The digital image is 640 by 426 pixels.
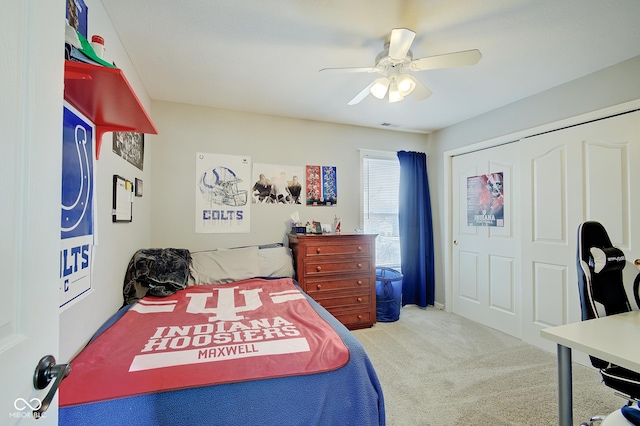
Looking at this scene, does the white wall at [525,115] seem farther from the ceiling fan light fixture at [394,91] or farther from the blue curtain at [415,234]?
the ceiling fan light fixture at [394,91]

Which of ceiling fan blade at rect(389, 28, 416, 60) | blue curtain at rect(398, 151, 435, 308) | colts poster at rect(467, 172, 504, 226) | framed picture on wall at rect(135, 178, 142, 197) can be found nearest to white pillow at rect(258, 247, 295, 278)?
framed picture on wall at rect(135, 178, 142, 197)

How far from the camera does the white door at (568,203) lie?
2082mm

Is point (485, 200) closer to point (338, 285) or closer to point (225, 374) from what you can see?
point (338, 285)

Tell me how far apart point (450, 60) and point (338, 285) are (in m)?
2.23

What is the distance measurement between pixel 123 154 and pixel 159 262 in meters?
0.90

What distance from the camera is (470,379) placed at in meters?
2.06

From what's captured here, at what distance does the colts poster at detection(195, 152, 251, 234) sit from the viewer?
2.97m

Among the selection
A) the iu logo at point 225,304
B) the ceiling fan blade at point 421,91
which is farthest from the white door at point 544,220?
the iu logo at point 225,304

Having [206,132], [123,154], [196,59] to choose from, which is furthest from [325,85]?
[123,154]

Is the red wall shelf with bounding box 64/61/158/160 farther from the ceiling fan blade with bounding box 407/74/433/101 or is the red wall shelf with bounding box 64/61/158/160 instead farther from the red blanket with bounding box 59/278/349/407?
the ceiling fan blade with bounding box 407/74/433/101

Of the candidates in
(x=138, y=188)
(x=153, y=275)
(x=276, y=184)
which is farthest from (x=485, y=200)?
(x=138, y=188)

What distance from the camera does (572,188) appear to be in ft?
7.86

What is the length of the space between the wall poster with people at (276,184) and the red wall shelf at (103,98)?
5.70 ft

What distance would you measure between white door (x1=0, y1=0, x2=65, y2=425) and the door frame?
10.9ft
